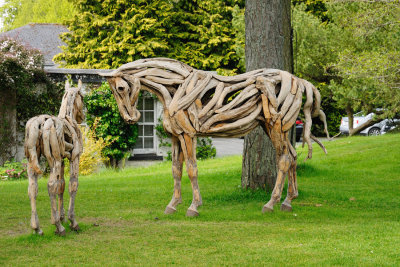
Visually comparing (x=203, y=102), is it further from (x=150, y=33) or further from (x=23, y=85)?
(x=150, y=33)

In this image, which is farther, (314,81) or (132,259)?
(314,81)

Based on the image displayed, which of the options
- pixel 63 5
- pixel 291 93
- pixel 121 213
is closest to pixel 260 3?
pixel 291 93

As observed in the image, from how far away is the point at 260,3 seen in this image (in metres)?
10.3

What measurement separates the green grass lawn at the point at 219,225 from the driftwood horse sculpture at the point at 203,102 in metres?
0.70

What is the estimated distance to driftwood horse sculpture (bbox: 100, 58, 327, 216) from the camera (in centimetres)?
809

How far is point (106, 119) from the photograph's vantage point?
54.4 ft

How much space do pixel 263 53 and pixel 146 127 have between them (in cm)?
810

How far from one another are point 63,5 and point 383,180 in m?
39.5

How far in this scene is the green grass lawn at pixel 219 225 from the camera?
6.18m

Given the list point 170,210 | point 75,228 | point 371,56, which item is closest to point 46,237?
point 75,228

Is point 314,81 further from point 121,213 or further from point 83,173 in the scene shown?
point 121,213

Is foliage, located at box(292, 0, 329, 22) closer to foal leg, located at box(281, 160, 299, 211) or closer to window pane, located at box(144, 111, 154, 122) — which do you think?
window pane, located at box(144, 111, 154, 122)

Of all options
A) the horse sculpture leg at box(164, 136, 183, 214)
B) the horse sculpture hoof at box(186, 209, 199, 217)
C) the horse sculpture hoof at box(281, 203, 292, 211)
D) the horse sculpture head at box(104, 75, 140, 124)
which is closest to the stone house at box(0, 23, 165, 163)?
the horse sculpture leg at box(164, 136, 183, 214)

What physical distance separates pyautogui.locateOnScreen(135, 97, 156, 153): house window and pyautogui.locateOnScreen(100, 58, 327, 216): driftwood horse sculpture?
9.06 metres
